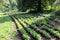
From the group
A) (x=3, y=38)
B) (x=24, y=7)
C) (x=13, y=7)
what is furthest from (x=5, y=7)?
(x=3, y=38)

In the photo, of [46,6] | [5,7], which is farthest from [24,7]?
[5,7]

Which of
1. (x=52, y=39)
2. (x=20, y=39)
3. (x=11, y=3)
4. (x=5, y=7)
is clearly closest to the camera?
(x=52, y=39)

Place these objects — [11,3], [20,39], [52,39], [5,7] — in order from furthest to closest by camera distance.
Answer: [11,3]
[5,7]
[20,39]
[52,39]

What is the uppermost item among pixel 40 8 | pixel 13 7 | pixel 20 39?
pixel 20 39

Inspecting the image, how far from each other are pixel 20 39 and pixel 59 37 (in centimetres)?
262

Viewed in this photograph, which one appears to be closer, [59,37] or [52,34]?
[59,37]

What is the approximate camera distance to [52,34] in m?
11.6

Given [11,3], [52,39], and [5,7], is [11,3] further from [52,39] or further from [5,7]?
[52,39]

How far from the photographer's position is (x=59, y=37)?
10453 mm

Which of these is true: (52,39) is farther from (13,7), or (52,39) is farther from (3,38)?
(13,7)

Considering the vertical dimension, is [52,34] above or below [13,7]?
above

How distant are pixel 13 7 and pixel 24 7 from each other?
42313mm

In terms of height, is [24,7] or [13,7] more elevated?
[24,7]

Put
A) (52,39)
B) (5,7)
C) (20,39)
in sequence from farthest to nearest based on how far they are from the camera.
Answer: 1. (5,7)
2. (20,39)
3. (52,39)
